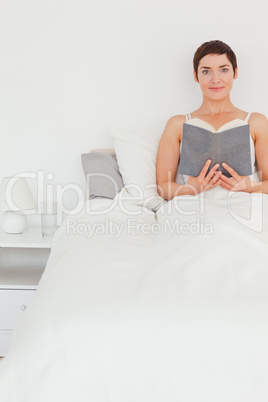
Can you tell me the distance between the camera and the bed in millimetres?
989

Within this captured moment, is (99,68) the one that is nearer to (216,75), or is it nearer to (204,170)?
(216,75)

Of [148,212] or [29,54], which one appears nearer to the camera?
[148,212]

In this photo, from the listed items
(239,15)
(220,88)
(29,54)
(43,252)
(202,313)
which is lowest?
(43,252)

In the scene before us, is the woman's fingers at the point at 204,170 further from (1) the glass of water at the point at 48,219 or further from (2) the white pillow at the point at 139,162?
(1) the glass of water at the point at 48,219

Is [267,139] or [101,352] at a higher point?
[267,139]

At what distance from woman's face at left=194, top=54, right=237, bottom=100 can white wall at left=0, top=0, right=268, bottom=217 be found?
0.83 ft

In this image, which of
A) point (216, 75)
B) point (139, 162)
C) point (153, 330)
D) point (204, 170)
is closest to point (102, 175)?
point (139, 162)

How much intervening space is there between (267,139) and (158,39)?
0.82 m

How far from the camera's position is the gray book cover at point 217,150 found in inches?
88.7

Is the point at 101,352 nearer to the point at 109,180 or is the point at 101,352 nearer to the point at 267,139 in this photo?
the point at 109,180

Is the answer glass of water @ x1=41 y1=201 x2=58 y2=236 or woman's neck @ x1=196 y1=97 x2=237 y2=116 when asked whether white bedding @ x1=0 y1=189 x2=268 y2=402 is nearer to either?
glass of water @ x1=41 y1=201 x2=58 y2=236

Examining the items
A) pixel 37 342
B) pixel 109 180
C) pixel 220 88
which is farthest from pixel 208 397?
pixel 220 88

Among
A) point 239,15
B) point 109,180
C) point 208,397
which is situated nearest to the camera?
point 208,397

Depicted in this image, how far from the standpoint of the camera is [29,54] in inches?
104
